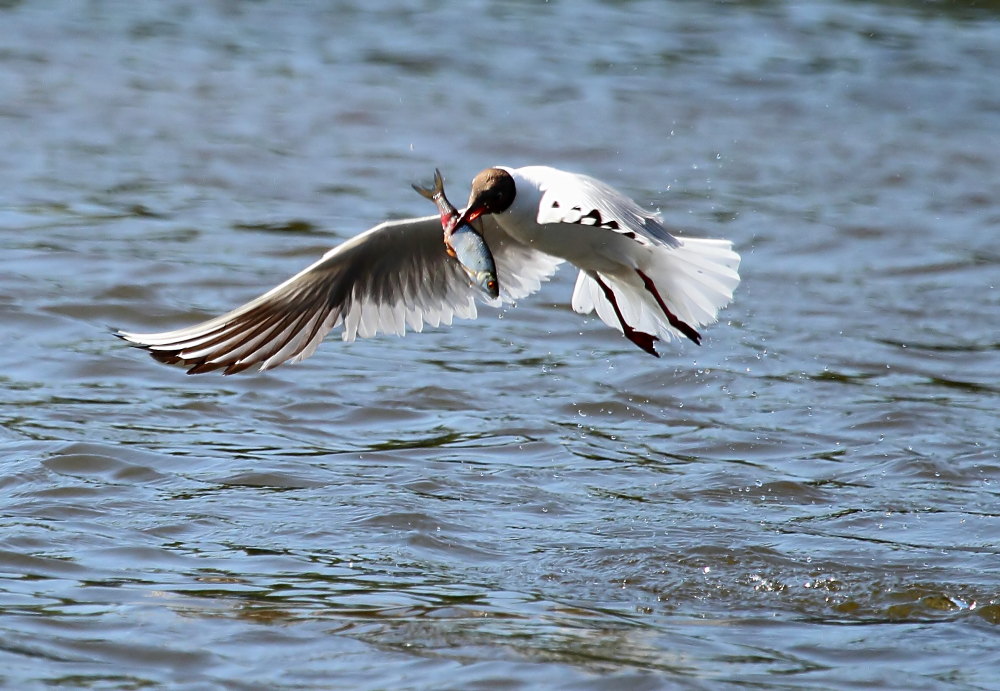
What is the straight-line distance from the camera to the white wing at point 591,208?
4379 mm

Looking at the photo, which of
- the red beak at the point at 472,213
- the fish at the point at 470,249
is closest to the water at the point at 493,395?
the fish at the point at 470,249

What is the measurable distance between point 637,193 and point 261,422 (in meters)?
4.05

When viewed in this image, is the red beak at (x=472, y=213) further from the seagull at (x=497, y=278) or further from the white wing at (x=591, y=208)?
the white wing at (x=591, y=208)

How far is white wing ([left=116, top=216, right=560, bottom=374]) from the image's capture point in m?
5.18

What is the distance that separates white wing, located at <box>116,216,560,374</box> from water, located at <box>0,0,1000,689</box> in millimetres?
562

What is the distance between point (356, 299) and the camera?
562 cm

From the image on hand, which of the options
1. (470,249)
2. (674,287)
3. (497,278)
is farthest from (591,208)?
(674,287)

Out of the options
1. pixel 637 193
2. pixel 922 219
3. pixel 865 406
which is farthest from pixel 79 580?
pixel 922 219

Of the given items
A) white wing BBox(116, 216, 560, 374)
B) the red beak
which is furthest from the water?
the red beak

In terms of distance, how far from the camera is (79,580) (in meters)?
4.64

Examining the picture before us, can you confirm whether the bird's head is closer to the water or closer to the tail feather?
the tail feather

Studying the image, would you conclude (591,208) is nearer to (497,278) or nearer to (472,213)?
(472,213)

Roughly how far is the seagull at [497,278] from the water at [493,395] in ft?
1.92

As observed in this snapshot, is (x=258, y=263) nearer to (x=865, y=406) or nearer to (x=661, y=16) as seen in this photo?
(x=865, y=406)
